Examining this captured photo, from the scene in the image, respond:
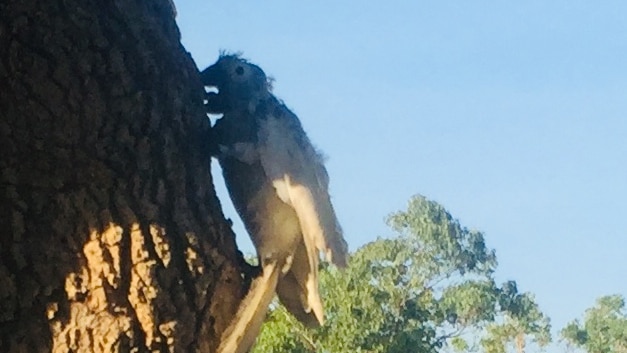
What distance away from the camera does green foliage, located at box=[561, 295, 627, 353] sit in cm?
329

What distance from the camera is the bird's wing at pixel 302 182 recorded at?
1.35 meters

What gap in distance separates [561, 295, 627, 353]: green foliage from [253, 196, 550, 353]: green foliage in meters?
0.15

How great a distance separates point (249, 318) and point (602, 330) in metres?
2.32

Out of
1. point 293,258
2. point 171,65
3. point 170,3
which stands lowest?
point 293,258

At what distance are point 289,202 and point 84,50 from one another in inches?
13.2

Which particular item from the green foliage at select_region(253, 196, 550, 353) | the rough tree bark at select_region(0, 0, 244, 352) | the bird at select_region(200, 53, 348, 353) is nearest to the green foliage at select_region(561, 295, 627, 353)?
the green foliage at select_region(253, 196, 550, 353)

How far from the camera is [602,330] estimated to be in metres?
3.31

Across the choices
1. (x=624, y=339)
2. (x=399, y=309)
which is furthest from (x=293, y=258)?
(x=624, y=339)

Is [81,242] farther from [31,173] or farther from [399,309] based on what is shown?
[399,309]

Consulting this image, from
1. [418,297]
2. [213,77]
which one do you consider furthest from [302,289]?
[418,297]

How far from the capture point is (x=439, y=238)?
10.4 ft

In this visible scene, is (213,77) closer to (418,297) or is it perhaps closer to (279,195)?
(279,195)

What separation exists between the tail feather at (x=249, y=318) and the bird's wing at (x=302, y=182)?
0.08 m

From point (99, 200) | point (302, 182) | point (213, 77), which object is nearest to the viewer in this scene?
point (99, 200)
